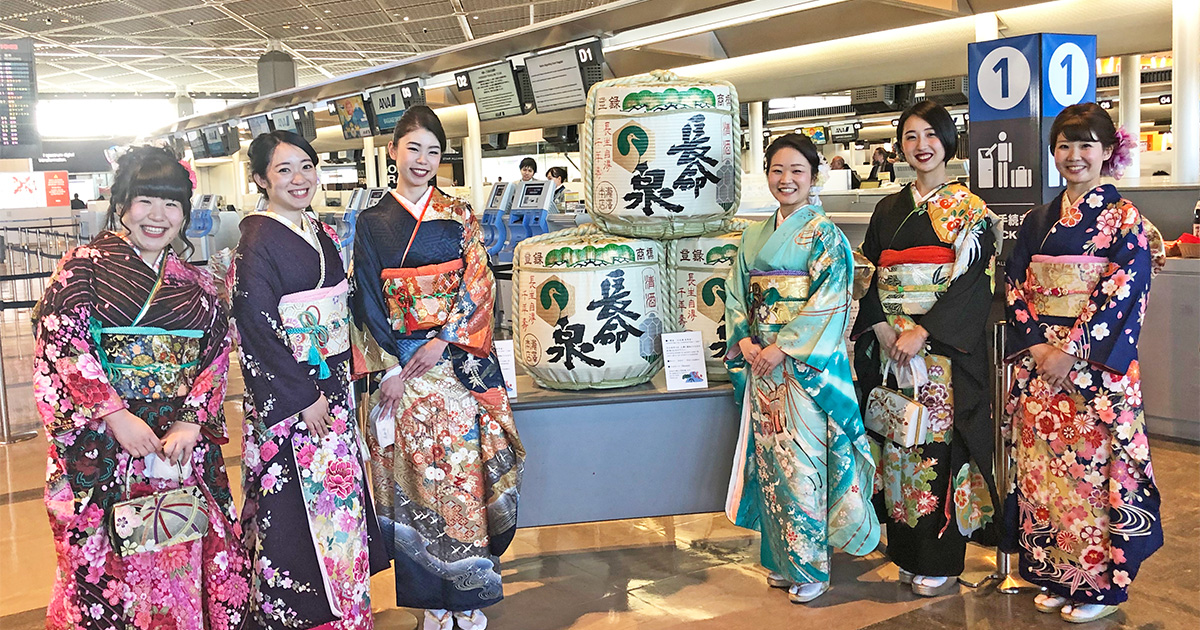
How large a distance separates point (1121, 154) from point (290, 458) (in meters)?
2.51

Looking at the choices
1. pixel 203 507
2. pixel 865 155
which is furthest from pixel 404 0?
pixel 203 507

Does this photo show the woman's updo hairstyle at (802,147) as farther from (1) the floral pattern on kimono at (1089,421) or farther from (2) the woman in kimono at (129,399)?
(2) the woman in kimono at (129,399)

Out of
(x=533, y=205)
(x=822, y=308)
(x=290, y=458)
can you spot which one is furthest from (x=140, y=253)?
(x=533, y=205)

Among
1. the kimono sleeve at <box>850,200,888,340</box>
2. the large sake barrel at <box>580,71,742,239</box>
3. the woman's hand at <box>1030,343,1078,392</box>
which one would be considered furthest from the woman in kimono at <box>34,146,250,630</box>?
the woman's hand at <box>1030,343,1078,392</box>

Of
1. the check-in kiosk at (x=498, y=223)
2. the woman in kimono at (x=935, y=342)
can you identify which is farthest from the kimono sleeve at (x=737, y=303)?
the check-in kiosk at (x=498, y=223)

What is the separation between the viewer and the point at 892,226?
127 inches

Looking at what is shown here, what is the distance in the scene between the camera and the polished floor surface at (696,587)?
304 centimetres

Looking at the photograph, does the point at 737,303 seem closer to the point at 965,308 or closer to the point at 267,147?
the point at 965,308

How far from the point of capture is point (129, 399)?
2.42 m

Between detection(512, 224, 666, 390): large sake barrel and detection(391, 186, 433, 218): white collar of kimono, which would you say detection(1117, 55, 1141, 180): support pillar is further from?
detection(391, 186, 433, 218): white collar of kimono

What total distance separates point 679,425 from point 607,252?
2.16ft

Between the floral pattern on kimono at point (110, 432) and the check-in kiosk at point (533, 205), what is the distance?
663 cm

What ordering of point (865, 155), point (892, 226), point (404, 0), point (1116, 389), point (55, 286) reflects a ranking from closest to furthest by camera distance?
point (55, 286) → point (1116, 389) → point (892, 226) → point (404, 0) → point (865, 155)

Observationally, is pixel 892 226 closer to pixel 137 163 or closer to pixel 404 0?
pixel 137 163
